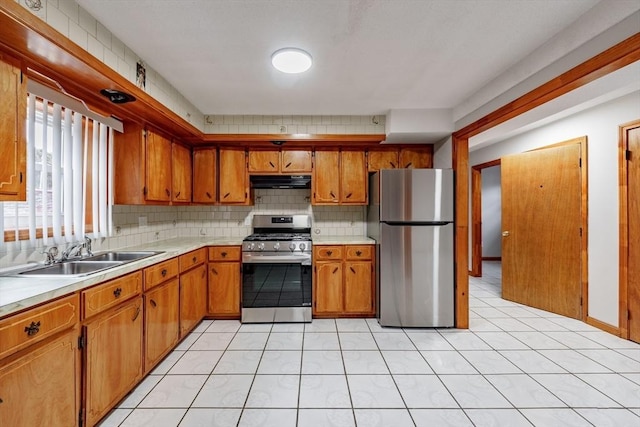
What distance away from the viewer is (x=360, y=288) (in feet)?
10.2

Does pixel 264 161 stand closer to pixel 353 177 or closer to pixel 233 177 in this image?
pixel 233 177

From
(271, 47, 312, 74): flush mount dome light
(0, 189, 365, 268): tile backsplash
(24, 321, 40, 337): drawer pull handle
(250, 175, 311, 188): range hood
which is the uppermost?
(271, 47, 312, 74): flush mount dome light

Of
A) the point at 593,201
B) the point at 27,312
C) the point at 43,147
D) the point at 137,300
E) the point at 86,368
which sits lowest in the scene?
the point at 86,368

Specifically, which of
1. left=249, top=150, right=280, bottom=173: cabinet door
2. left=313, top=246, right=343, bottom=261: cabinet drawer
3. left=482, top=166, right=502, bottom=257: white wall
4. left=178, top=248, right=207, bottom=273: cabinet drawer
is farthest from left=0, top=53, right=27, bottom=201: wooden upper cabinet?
left=482, top=166, right=502, bottom=257: white wall

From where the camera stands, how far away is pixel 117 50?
5.76 feet

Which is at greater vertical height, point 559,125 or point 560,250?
point 559,125

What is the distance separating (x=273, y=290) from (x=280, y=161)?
1.53m

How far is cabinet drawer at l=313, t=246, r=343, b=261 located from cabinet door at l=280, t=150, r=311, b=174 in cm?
96

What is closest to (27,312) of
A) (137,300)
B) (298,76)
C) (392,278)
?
(137,300)

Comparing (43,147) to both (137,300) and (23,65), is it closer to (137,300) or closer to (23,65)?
(23,65)

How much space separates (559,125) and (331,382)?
3.83m

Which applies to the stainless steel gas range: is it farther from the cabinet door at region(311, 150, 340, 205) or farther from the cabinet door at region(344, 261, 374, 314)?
the cabinet door at region(311, 150, 340, 205)

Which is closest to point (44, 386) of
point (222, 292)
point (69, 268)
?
point (69, 268)

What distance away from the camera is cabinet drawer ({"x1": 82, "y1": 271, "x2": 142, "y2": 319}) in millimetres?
1449
